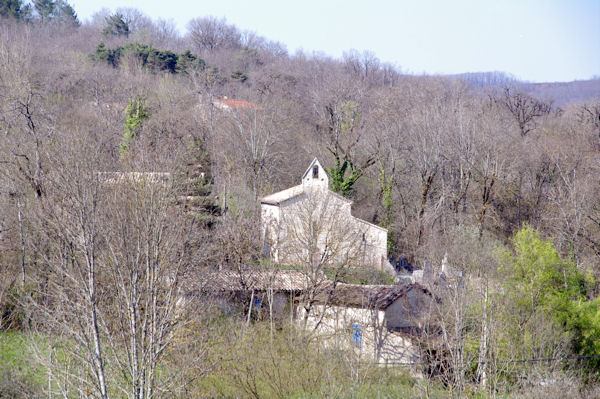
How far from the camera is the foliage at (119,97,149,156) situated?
31.2 metres

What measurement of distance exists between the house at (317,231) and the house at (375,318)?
1.44 meters

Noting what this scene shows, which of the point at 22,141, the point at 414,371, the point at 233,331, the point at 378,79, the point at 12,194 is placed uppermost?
the point at 378,79

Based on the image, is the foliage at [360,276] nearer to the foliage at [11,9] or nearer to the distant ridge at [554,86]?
the distant ridge at [554,86]

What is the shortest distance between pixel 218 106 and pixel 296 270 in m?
22.0

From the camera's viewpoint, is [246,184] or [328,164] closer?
[246,184]

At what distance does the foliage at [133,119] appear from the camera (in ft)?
102

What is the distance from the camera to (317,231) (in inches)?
779

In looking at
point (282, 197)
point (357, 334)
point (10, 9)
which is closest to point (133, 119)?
point (282, 197)

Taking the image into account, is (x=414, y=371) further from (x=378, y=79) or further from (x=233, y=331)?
(x=378, y=79)

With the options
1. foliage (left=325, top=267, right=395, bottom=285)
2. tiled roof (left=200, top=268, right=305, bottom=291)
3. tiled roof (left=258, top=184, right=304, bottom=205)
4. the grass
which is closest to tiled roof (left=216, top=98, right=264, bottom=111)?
tiled roof (left=258, top=184, right=304, bottom=205)

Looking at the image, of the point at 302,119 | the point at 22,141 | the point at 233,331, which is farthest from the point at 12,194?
the point at 302,119

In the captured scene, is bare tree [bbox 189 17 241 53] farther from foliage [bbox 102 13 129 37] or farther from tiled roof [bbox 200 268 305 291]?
tiled roof [bbox 200 268 305 291]

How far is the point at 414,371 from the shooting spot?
16.0 m

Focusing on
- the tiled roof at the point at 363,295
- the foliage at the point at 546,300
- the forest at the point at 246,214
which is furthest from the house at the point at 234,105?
the foliage at the point at 546,300
